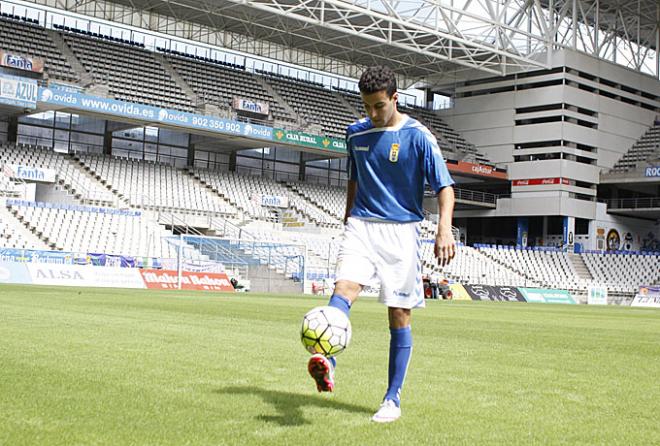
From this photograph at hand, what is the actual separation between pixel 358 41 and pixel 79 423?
53.0 m

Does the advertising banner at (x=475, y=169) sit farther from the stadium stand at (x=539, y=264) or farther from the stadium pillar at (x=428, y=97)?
the stadium pillar at (x=428, y=97)

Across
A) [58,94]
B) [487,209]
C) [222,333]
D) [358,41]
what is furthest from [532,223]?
[222,333]

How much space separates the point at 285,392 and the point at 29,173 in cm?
3692

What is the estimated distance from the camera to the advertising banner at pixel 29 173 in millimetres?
38938

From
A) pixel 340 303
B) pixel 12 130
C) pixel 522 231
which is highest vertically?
pixel 12 130

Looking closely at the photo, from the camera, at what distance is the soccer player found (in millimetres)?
4715

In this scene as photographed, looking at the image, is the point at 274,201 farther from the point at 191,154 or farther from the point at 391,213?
the point at 391,213

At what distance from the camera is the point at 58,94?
132 feet

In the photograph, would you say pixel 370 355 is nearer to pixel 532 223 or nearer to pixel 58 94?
pixel 58 94

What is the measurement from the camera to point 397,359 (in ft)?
15.5

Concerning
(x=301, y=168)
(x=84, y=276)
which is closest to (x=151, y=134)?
(x=301, y=168)

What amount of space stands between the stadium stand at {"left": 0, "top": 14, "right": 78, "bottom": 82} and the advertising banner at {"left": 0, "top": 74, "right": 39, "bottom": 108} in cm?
348

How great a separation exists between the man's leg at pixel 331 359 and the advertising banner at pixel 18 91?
37388 mm

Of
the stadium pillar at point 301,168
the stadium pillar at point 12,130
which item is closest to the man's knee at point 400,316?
the stadium pillar at point 12,130
